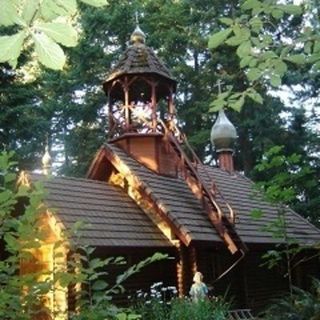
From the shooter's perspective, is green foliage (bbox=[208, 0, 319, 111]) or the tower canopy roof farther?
the tower canopy roof

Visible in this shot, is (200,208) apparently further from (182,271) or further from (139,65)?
(139,65)

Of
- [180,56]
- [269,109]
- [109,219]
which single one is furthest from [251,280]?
[180,56]

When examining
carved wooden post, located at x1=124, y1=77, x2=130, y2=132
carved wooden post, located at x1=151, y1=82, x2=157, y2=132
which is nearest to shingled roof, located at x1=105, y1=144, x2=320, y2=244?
carved wooden post, located at x1=124, y1=77, x2=130, y2=132

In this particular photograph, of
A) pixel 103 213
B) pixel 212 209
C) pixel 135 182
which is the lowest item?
pixel 103 213

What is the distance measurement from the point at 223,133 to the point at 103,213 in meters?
8.64

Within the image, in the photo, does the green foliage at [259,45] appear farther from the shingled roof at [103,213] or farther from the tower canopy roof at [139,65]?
the tower canopy roof at [139,65]

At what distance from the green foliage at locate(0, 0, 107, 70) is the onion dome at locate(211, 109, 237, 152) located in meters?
18.3

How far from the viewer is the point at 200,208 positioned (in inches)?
528

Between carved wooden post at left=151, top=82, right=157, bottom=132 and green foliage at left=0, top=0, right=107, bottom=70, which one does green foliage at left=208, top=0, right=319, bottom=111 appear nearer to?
green foliage at left=0, top=0, right=107, bottom=70

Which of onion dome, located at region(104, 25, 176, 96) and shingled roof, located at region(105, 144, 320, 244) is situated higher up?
onion dome, located at region(104, 25, 176, 96)

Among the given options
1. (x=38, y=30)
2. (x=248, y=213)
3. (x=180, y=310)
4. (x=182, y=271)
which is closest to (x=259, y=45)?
(x=38, y=30)

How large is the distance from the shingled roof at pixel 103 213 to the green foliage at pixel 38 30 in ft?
29.6

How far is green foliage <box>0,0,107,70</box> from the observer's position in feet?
4.04

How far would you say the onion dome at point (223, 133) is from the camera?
19484 millimetres
